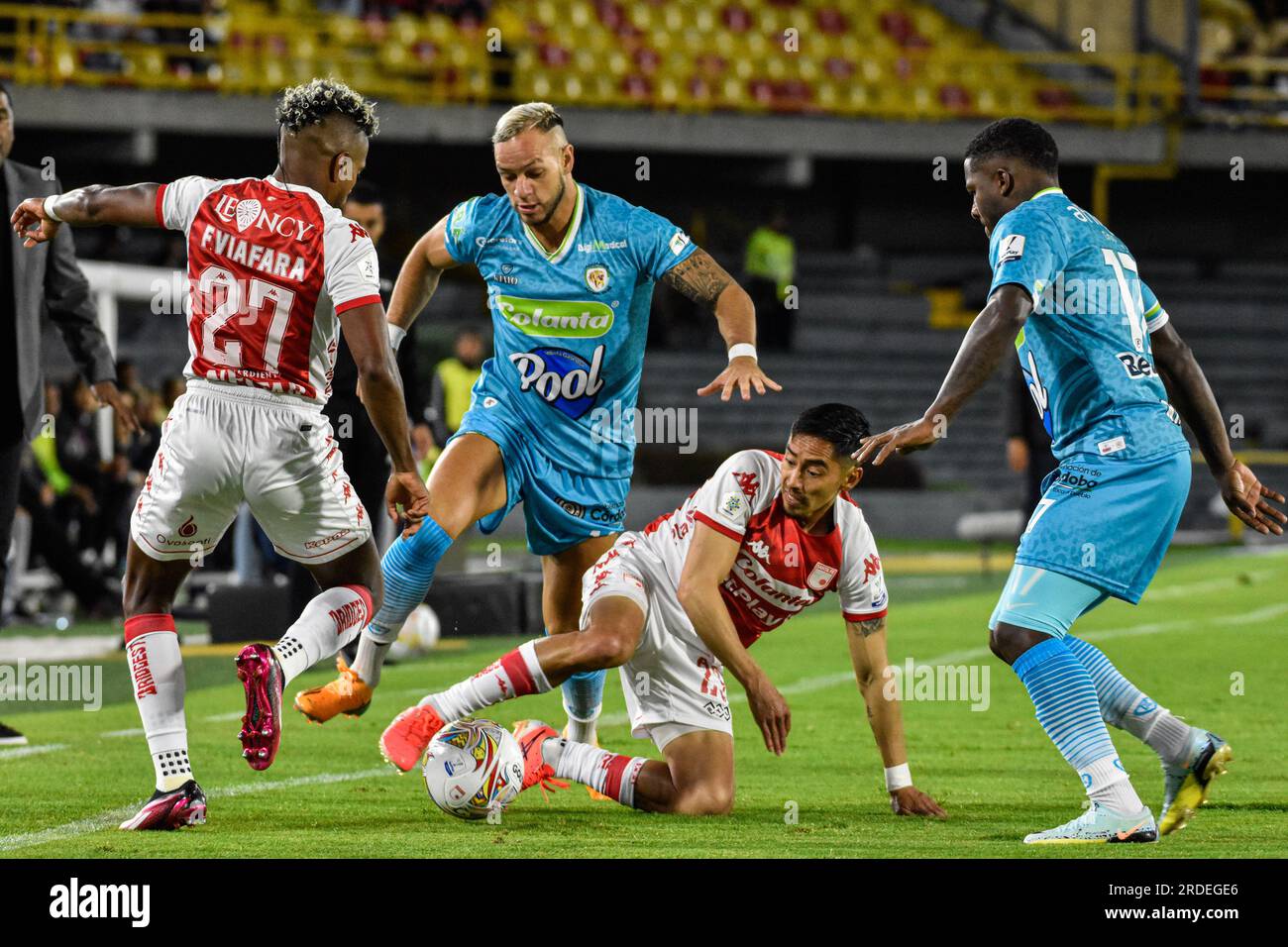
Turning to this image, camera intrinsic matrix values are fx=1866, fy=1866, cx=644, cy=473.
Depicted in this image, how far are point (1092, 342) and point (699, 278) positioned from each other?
1789 millimetres

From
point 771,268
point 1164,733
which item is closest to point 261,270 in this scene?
point 1164,733

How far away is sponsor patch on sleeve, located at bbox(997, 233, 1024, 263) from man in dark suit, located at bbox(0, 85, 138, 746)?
369 centimetres

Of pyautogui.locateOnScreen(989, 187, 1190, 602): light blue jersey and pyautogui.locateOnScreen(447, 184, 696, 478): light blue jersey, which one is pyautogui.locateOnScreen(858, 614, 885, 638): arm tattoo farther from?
pyautogui.locateOnScreen(447, 184, 696, 478): light blue jersey

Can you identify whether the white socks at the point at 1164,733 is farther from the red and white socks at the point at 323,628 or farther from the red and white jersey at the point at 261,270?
the red and white jersey at the point at 261,270

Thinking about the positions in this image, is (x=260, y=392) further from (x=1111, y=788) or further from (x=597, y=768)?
(x=1111, y=788)

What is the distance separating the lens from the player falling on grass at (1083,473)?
215 inches

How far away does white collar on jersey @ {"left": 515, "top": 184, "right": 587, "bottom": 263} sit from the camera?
709cm

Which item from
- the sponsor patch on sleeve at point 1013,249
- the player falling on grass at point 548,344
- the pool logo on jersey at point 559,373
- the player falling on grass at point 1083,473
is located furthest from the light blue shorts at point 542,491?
the sponsor patch on sleeve at point 1013,249

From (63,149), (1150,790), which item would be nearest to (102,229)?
(63,149)

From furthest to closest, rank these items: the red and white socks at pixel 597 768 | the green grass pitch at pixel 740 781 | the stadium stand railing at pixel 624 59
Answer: the stadium stand railing at pixel 624 59
the red and white socks at pixel 597 768
the green grass pitch at pixel 740 781

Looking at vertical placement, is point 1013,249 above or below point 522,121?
below

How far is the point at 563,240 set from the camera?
7109 mm

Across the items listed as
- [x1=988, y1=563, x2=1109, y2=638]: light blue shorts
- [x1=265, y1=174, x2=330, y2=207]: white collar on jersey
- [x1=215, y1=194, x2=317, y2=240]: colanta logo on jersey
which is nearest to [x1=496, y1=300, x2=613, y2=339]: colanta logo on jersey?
[x1=265, y1=174, x2=330, y2=207]: white collar on jersey
